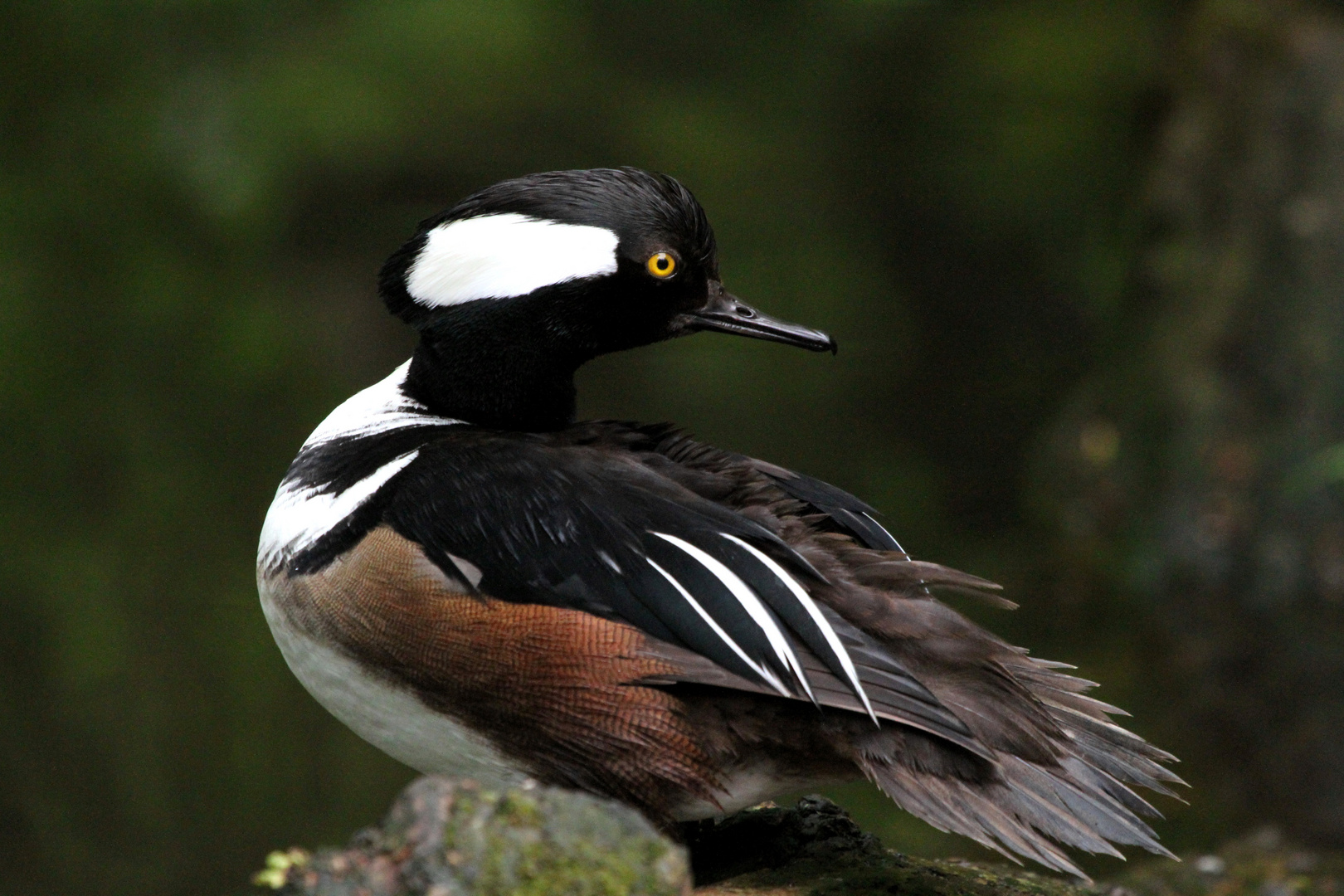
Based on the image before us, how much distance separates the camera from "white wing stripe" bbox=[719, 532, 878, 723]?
6.89 ft

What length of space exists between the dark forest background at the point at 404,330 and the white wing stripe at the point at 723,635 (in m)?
4.21

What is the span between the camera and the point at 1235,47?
6.09 meters

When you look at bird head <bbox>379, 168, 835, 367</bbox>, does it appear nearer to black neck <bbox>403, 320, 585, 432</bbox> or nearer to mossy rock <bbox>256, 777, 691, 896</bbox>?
black neck <bbox>403, 320, 585, 432</bbox>

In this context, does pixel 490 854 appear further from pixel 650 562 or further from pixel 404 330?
pixel 404 330

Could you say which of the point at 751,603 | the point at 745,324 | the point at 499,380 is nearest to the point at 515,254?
the point at 499,380

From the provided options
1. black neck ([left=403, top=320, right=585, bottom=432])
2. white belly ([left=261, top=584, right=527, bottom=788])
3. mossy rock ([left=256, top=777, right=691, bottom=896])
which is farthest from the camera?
black neck ([left=403, top=320, right=585, bottom=432])

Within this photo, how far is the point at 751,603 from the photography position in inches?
85.5

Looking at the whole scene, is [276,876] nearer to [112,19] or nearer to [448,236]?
[448,236]

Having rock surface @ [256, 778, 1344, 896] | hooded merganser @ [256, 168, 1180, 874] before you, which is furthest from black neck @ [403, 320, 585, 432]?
rock surface @ [256, 778, 1344, 896]

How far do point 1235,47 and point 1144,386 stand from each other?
1.54m

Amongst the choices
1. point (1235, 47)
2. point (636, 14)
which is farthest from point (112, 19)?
point (1235, 47)

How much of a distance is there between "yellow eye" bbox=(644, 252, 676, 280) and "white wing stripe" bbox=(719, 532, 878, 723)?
1.81 feet

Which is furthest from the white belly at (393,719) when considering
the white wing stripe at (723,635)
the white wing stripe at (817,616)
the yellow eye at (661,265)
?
the yellow eye at (661,265)

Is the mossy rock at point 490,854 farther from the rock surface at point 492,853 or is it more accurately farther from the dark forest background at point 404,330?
the dark forest background at point 404,330
